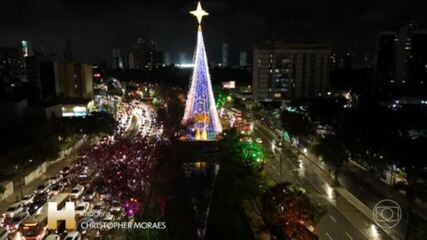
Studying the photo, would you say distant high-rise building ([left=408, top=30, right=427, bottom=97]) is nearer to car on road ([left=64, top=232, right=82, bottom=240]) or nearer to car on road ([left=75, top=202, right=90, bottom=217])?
car on road ([left=75, top=202, right=90, bottom=217])

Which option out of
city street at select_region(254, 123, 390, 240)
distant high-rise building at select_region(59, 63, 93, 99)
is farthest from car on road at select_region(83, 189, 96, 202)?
distant high-rise building at select_region(59, 63, 93, 99)

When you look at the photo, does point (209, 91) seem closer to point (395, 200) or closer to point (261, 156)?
point (261, 156)

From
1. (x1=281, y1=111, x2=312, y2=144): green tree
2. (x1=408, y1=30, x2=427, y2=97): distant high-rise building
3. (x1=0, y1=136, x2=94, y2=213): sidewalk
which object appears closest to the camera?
(x1=0, y1=136, x2=94, y2=213): sidewalk

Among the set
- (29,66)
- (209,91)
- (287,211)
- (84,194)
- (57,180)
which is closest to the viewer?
(287,211)

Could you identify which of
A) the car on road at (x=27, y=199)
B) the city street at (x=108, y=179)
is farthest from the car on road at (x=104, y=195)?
the car on road at (x=27, y=199)

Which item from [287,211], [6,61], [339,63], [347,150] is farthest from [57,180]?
[339,63]

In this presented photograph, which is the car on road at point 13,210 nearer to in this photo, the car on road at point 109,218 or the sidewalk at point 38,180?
the sidewalk at point 38,180

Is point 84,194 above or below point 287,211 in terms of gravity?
below
